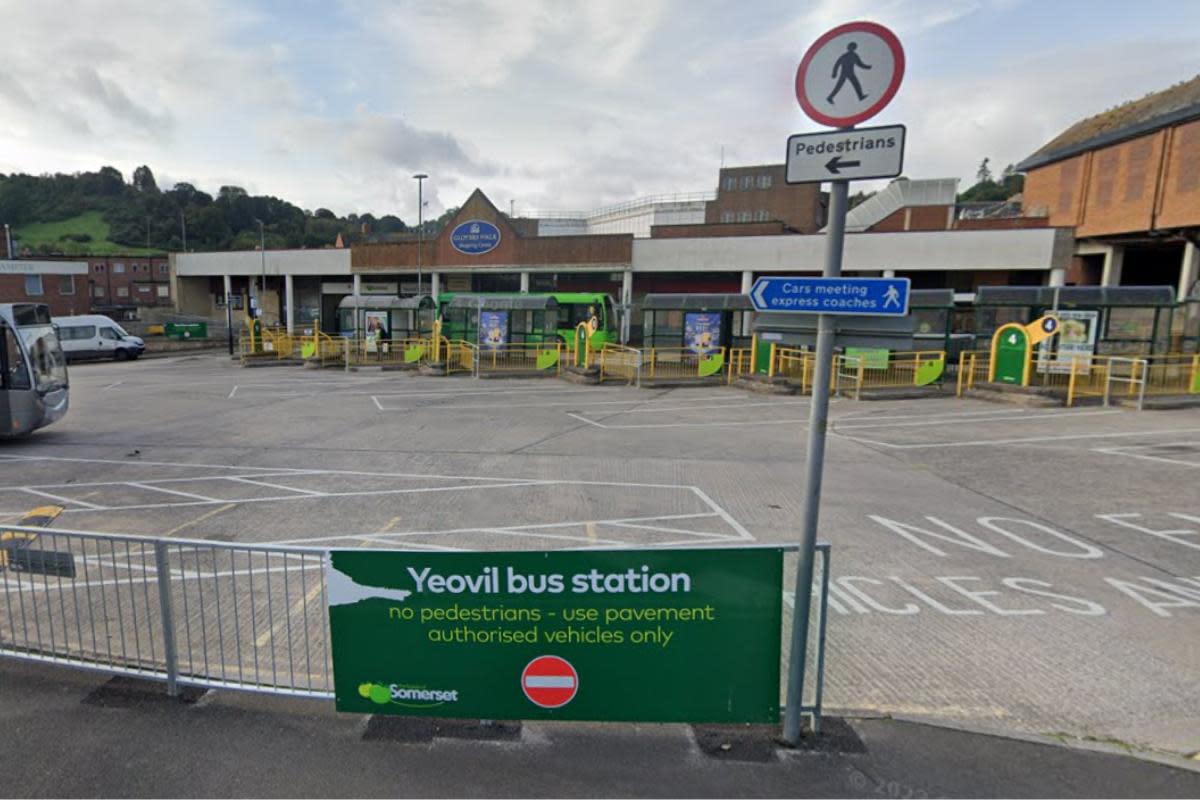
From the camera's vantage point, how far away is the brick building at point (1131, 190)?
992 inches

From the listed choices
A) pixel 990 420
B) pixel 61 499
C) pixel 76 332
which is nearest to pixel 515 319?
pixel 990 420

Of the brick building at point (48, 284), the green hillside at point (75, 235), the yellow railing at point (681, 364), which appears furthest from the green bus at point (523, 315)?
the green hillside at point (75, 235)

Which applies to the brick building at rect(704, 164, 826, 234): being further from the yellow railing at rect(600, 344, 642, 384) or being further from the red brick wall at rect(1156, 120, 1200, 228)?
the yellow railing at rect(600, 344, 642, 384)

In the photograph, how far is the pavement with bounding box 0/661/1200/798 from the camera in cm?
313

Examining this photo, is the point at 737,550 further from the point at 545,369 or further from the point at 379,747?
the point at 545,369

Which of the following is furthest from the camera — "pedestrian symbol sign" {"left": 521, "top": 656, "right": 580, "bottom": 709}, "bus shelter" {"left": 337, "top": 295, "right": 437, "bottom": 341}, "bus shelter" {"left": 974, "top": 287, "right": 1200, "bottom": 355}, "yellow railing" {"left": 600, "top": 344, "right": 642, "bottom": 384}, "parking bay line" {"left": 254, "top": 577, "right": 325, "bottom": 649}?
"bus shelter" {"left": 337, "top": 295, "right": 437, "bottom": 341}

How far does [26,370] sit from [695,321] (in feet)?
58.6

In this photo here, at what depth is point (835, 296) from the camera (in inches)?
125

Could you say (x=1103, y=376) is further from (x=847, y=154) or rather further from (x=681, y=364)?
(x=847, y=154)

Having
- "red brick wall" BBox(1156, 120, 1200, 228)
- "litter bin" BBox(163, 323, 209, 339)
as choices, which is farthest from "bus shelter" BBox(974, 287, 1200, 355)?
"litter bin" BBox(163, 323, 209, 339)

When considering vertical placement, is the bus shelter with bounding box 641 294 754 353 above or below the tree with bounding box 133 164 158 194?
below

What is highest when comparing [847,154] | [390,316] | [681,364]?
[847,154]

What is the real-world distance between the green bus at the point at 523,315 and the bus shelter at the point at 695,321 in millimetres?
3518

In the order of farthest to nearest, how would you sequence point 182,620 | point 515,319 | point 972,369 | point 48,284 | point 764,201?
point 764,201 < point 48,284 < point 515,319 < point 972,369 < point 182,620
